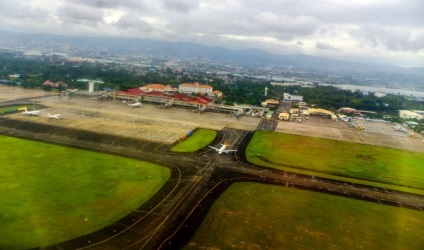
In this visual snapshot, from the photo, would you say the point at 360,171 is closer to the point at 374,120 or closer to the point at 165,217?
the point at 165,217

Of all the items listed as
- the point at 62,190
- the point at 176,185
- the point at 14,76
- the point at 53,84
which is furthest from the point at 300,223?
the point at 14,76

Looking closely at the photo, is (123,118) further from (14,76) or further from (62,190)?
(14,76)

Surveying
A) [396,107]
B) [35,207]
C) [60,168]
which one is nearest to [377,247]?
[35,207]

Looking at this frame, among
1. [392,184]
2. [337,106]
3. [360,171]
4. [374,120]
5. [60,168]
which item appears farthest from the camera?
[337,106]

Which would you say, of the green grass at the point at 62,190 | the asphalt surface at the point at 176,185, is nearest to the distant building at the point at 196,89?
the asphalt surface at the point at 176,185

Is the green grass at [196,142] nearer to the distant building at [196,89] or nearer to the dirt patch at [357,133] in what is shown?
the dirt patch at [357,133]

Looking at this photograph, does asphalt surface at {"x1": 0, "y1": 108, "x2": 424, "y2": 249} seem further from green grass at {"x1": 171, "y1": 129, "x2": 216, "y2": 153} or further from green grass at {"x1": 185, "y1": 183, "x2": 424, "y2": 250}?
green grass at {"x1": 185, "y1": 183, "x2": 424, "y2": 250}

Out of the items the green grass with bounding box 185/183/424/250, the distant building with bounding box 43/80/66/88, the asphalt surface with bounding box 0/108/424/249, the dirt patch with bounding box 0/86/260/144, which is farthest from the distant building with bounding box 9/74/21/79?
the green grass with bounding box 185/183/424/250
